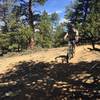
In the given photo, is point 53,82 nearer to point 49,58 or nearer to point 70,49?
point 70,49

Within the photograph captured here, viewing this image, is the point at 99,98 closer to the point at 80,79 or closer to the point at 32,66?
the point at 80,79

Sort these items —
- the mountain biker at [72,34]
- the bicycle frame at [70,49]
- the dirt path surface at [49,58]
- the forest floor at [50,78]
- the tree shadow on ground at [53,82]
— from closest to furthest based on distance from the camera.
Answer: the tree shadow on ground at [53,82]
the forest floor at [50,78]
the mountain biker at [72,34]
the bicycle frame at [70,49]
the dirt path surface at [49,58]

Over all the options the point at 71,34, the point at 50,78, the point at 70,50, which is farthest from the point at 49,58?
the point at 50,78

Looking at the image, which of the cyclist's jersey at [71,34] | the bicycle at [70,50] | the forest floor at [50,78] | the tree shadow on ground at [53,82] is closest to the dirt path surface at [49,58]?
the forest floor at [50,78]

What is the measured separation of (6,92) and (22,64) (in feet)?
19.2

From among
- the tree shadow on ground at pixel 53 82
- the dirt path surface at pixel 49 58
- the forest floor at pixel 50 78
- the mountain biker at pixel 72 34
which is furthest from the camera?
the dirt path surface at pixel 49 58

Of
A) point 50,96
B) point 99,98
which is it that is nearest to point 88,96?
point 99,98

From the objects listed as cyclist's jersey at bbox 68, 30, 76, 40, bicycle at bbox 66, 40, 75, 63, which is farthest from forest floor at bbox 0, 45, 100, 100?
cyclist's jersey at bbox 68, 30, 76, 40

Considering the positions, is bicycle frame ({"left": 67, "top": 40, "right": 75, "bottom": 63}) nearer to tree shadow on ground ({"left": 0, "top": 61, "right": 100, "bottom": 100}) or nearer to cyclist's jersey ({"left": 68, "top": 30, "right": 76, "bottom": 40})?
cyclist's jersey ({"left": 68, "top": 30, "right": 76, "bottom": 40})

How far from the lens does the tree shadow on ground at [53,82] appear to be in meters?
11.0

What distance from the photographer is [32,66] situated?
1703 cm

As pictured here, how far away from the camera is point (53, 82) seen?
493 inches

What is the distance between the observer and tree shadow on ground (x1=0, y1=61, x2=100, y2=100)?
11.0 meters

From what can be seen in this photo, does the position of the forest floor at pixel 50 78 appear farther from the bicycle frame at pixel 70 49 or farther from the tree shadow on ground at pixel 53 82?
the bicycle frame at pixel 70 49
